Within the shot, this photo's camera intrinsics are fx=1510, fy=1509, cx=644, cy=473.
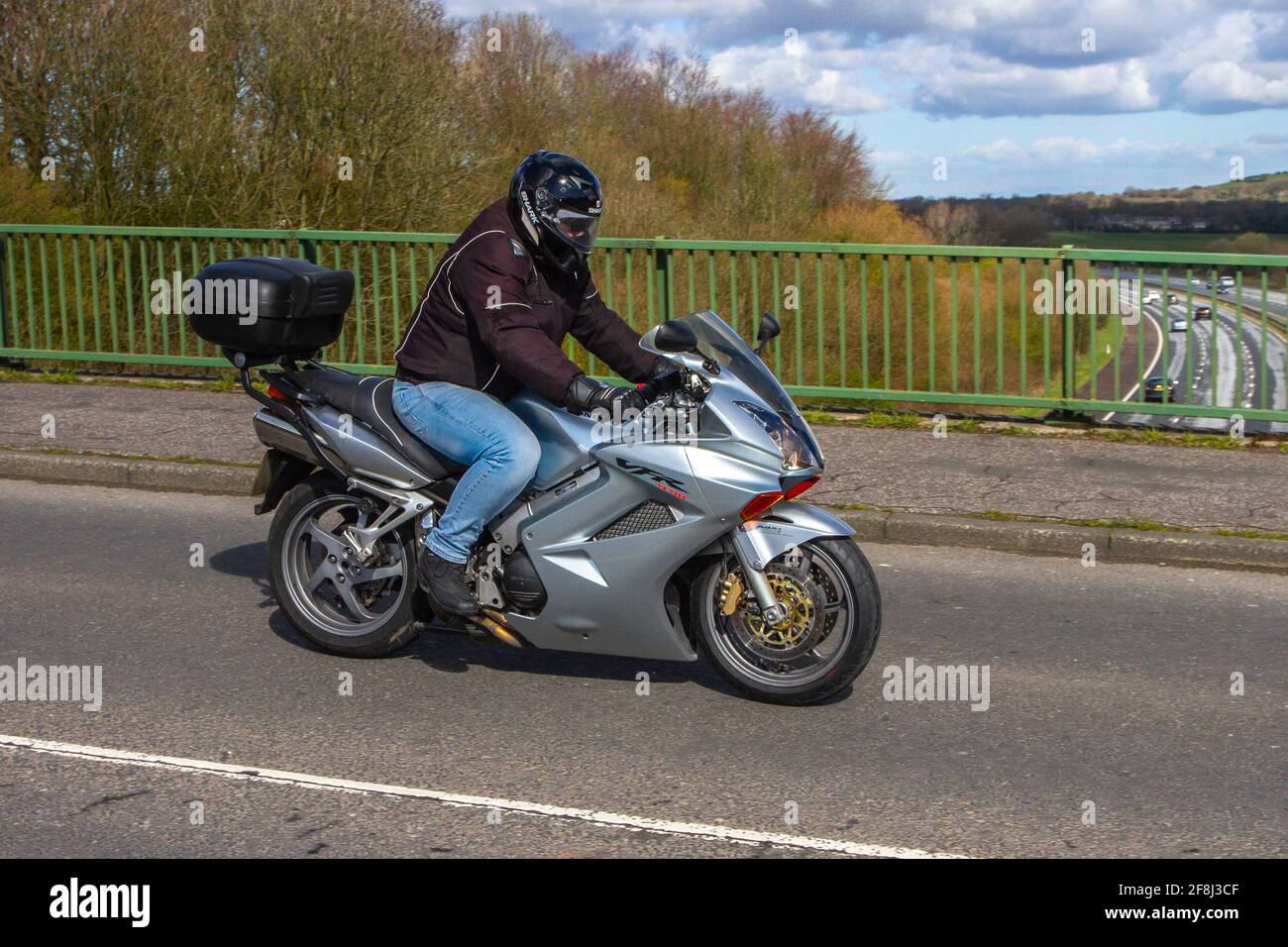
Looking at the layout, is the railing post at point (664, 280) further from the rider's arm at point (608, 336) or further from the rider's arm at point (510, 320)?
the rider's arm at point (510, 320)

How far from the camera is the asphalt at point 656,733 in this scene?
4.38m

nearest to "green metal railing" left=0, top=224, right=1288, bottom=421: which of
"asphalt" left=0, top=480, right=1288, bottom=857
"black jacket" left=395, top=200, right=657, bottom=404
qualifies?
"asphalt" left=0, top=480, right=1288, bottom=857

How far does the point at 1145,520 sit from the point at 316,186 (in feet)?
47.8

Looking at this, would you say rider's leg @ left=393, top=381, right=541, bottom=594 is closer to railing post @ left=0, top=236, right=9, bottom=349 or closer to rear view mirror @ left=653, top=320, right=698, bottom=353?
rear view mirror @ left=653, top=320, right=698, bottom=353

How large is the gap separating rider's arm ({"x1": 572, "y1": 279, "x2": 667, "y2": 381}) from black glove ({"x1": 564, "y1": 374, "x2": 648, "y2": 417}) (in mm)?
649

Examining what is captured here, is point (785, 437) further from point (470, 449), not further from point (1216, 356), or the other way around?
point (1216, 356)

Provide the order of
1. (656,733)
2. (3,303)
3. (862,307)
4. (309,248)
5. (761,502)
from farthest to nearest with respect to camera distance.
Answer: (3,303) < (309,248) < (862,307) < (656,733) < (761,502)

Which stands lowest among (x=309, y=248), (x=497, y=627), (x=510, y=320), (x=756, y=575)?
(x=497, y=627)

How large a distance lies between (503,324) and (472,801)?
172 centimetres

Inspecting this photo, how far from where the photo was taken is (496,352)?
5.37 m

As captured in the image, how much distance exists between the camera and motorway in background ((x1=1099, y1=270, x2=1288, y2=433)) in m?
10.2

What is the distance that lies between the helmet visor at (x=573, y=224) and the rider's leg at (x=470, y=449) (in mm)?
665

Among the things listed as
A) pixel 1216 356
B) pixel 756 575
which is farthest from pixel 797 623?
pixel 1216 356

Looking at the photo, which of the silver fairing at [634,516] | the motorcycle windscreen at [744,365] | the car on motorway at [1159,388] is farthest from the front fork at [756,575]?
the car on motorway at [1159,388]
